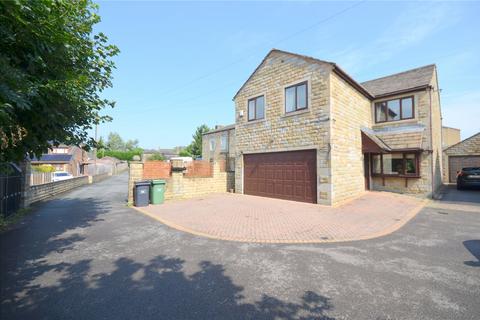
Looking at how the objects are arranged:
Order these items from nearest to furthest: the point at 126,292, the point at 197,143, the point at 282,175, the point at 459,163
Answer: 1. the point at 126,292
2. the point at 282,175
3. the point at 459,163
4. the point at 197,143

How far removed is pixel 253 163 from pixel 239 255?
30.7 feet

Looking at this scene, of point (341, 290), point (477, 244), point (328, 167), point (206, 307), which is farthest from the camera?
point (328, 167)

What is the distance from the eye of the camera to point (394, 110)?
47.3 ft

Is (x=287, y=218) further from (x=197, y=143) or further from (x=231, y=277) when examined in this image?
Result: (x=197, y=143)

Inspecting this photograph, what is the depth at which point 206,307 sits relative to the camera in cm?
325

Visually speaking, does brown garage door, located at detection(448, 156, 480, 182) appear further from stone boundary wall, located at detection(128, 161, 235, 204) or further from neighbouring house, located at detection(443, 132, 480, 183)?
stone boundary wall, located at detection(128, 161, 235, 204)

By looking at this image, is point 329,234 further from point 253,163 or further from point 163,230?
point 253,163

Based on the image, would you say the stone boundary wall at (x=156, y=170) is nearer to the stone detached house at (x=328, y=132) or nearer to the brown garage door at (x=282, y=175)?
the stone detached house at (x=328, y=132)

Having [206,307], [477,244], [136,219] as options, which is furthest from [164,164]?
[477,244]

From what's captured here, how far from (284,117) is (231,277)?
9.75m

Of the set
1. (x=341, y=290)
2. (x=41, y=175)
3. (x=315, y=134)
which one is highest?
(x=315, y=134)

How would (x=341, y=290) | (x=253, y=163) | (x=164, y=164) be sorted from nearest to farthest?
(x=341, y=290), (x=164, y=164), (x=253, y=163)

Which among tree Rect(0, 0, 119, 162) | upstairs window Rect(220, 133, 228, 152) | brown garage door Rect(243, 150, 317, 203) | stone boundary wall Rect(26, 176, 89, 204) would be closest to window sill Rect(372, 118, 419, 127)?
brown garage door Rect(243, 150, 317, 203)

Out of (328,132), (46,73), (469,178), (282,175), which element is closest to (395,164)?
(469,178)
